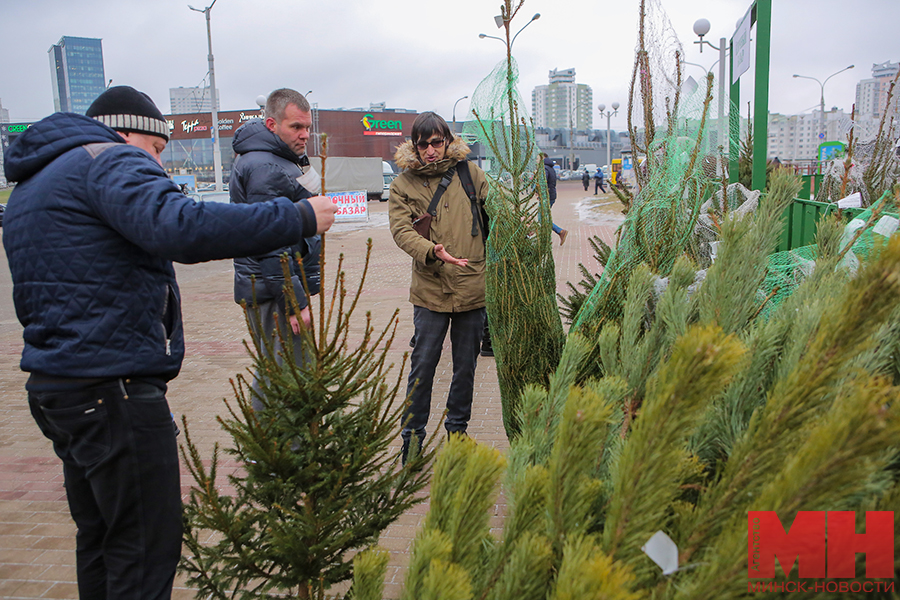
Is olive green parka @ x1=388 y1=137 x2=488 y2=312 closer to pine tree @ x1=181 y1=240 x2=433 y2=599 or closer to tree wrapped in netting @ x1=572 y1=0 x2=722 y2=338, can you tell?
tree wrapped in netting @ x1=572 y1=0 x2=722 y2=338

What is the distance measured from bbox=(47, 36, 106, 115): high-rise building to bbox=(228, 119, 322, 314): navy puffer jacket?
21323 mm

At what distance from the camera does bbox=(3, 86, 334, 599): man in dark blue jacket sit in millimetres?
1700

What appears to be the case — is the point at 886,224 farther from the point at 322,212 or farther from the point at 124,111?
the point at 124,111

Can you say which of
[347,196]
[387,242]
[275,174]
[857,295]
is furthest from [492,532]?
[347,196]

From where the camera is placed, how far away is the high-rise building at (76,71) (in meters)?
26.4

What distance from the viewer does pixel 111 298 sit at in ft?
5.99

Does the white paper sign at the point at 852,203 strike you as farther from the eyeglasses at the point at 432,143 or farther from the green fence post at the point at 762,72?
the eyeglasses at the point at 432,143

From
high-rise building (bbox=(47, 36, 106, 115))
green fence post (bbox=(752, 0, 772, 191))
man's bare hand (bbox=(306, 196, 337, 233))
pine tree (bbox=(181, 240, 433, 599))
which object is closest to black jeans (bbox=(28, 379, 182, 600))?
pine tree (bbox=(181, 240, 433, 599))

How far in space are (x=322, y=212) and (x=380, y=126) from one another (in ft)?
234

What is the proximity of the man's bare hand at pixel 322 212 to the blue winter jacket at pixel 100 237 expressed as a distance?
25mm

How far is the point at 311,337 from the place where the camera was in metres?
1.86

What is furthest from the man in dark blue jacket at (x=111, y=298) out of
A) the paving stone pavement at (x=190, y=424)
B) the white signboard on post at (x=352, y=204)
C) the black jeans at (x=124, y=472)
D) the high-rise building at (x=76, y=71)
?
the high-rise building at (x=76, y=71)

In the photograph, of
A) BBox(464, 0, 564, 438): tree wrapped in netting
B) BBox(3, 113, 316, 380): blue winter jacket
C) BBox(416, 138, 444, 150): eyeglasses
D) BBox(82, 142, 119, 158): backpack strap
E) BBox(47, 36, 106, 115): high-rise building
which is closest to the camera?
BBox(3, 113, 316, 380): blue winter jacket

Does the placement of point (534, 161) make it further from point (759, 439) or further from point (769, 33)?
point (759, 439)
